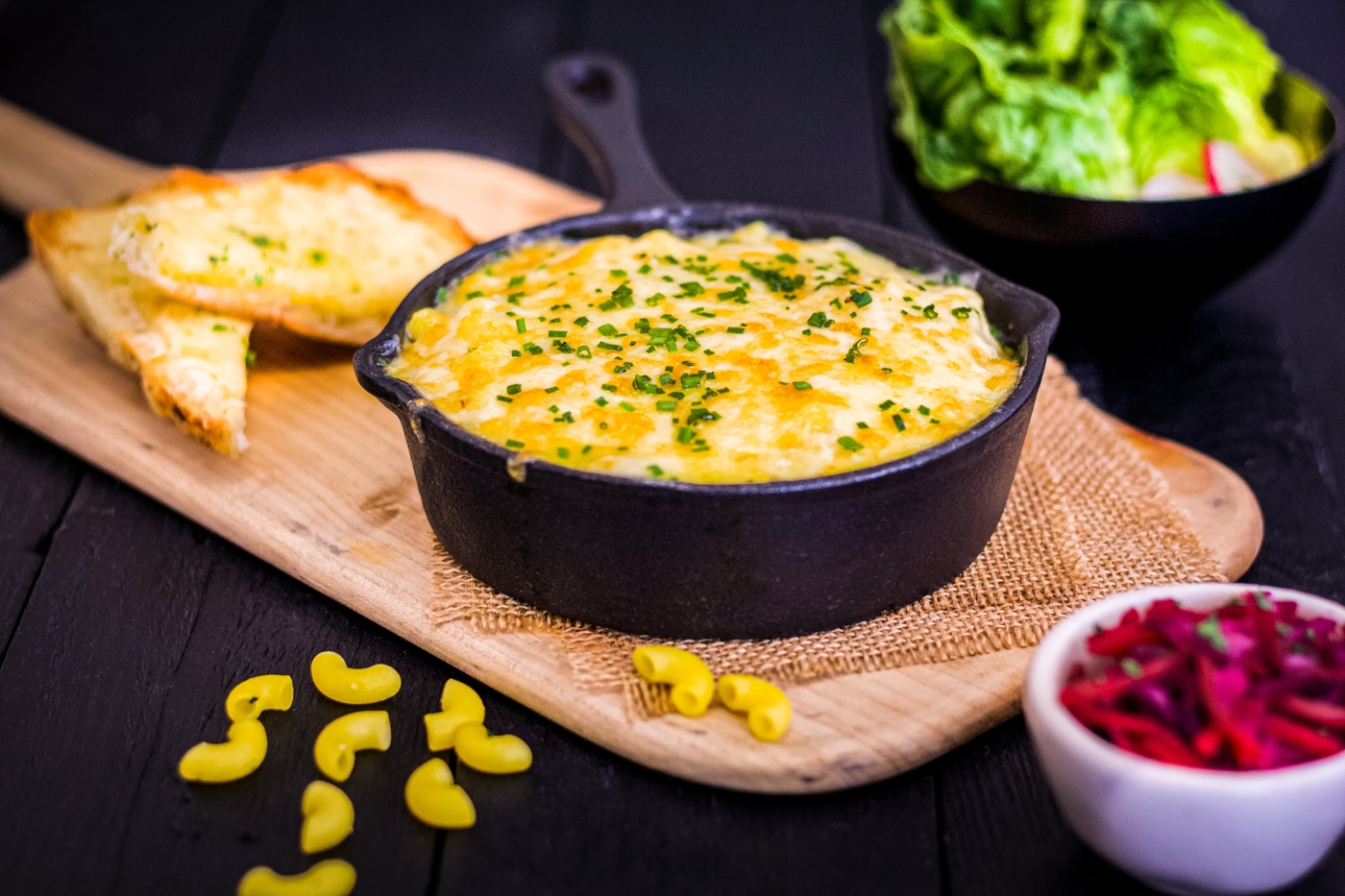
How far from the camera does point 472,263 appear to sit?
3387 mm

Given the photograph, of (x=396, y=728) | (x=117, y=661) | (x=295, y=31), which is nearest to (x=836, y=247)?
(x=396, y=728)

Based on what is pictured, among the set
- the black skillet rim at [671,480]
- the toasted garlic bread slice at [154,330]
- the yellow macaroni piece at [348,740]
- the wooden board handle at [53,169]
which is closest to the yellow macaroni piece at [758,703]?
the black skillet rim at [671,480]

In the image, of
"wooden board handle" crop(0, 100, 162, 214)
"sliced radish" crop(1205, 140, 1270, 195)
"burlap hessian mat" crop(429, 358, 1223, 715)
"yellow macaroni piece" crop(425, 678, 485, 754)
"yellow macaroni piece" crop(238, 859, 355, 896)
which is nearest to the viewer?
"yellow macaroni piece" crop(238, 859, 355, 896)

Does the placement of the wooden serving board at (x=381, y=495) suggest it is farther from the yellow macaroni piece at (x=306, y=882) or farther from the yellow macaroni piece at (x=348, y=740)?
the yellow macaroni piece at (x=306, y=882)

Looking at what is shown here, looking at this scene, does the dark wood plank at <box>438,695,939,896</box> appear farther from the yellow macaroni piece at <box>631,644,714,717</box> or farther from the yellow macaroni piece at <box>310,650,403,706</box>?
the yellow macaroni piece at <box>310,650,403,706</box>

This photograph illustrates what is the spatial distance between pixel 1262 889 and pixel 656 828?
1099 millimetres

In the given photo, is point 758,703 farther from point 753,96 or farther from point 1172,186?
point 753,96

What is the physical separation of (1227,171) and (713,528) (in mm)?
2604

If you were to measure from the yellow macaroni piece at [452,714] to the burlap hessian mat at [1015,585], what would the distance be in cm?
17

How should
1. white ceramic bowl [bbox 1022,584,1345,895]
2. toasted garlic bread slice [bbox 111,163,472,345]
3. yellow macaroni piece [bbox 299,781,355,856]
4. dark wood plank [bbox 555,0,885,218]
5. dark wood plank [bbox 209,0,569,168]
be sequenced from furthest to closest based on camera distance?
dark wood plank [bbox 209,0,569,168], dark wood plank [bbox 555,0,885,218], toasted garlic bread slice [bbox 111,163,472,345], yellow macaroni piece [bbox 299,781,355,856], white ceramic bowl [bbox 1022,584,1345,895]

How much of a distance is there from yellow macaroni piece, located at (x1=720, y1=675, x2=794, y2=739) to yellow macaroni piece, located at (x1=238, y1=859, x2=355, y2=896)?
791 mm

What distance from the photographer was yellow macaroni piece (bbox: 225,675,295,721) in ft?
8.59

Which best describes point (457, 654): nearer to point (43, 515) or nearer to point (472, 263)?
point (472, 263)

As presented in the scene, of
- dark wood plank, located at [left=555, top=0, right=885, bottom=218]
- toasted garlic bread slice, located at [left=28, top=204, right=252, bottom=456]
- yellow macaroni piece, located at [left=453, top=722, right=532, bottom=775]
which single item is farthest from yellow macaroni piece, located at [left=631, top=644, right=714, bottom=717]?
dark wood plank, located at [left=555, top=0, right=885, bottom=218]
